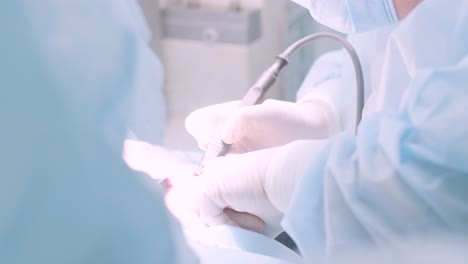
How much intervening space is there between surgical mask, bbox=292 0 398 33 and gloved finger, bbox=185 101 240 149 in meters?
0.22

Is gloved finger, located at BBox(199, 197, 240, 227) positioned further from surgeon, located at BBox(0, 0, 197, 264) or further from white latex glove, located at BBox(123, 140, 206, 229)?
surgeon, located at BBox(0, 0, 197, 264)

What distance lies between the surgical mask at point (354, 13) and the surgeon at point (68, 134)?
581mm

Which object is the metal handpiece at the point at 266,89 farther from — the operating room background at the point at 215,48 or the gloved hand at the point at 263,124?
the operating room background at the point at 215,48

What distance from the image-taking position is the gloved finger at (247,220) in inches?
35.8

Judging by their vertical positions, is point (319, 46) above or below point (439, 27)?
below

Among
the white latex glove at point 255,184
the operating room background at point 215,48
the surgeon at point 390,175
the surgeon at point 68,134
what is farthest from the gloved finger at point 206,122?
the operating room background at point 215,48

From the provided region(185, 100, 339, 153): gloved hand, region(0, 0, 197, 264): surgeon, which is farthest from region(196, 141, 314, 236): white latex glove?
region(0, 0, 197, 264): surgeon

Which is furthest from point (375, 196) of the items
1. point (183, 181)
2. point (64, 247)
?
point (183, 181)

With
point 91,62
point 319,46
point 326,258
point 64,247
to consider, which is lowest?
point 319,46

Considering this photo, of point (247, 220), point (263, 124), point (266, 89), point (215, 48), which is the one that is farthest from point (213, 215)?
point (215, 48)

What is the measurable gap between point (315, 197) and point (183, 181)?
39cm

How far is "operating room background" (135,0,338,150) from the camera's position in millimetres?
1952

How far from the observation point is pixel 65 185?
0.46m

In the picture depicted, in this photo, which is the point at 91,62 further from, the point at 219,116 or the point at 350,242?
the point at 219,116
